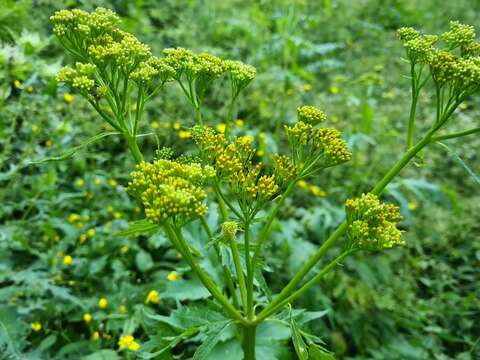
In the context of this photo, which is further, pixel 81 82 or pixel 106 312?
pixel 106 312

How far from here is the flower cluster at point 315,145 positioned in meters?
1.92

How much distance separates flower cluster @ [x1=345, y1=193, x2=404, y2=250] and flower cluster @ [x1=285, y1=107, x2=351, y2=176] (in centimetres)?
19

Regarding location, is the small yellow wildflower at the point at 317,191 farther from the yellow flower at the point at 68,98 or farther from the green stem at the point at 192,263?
the green stem at the point at 192,263

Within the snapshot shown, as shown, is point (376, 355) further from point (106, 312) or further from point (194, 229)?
point (106, 312)

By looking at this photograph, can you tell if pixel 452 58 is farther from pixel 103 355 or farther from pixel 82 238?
pixel 82 238

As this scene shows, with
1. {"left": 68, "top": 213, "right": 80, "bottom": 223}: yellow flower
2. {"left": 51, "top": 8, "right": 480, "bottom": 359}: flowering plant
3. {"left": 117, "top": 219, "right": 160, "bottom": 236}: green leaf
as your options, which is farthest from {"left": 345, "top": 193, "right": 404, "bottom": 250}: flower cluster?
{"left": 68, "top": 213, "right": 80, "bottom": 223}: yellow flower

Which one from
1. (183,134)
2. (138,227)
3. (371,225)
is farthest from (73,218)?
(371,225)

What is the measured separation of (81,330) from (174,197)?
7.57 feet

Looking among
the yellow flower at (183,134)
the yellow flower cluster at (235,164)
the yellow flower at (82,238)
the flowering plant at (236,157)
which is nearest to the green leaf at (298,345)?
the flowering plant at (236,157)

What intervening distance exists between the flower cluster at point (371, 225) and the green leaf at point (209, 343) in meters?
0.61

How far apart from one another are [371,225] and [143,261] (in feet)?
7.28

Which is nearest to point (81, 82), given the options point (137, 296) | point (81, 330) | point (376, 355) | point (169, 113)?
point (137, 296)

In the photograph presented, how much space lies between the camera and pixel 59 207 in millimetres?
4082

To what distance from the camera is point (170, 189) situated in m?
1.70
